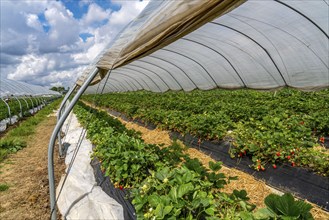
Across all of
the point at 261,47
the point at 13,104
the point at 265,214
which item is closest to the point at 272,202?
the point at 265,214

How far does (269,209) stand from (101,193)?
214cm

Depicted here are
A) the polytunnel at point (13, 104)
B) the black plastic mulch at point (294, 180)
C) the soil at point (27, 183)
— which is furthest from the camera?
the polytunnel at point (13, 104)

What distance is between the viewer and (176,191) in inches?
63.6

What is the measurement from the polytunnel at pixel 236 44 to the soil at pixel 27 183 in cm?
A: 95

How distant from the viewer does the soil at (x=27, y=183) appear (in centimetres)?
317

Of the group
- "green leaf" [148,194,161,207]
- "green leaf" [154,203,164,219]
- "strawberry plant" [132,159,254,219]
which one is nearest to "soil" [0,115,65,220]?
"strawberry plant" [132,159,254,219]

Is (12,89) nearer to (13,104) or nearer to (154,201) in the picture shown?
(13,104)

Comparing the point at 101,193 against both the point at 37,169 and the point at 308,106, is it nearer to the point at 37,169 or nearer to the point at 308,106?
the point at 37,169

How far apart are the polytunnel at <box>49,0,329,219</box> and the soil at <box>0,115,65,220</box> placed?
949 millimetres

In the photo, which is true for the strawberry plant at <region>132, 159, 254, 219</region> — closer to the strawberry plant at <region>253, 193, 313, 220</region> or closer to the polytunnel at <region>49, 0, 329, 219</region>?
the strawberry plant at <region>253, 193, 313, 220</region>

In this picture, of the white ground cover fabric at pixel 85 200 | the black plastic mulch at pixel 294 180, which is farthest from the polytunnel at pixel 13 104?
the black plastic mulch at pixel 294 180

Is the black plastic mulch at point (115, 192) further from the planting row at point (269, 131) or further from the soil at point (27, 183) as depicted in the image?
the planting row at point (269, 131)

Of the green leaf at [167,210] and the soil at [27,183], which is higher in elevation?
the green leaf at [167,210]

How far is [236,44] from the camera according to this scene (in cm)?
543
